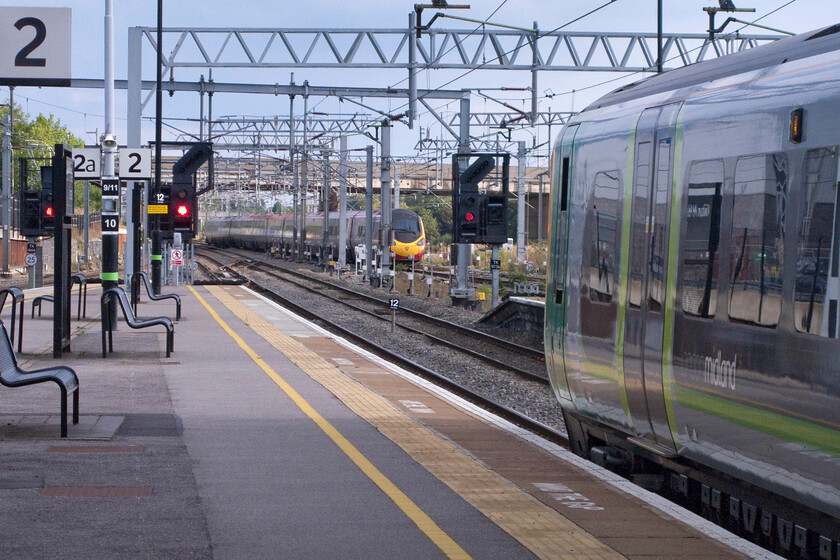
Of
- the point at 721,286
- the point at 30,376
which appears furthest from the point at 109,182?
the point at 721,286

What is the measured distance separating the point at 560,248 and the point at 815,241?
13.0 feet

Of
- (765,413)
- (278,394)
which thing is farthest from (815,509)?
(278,394)

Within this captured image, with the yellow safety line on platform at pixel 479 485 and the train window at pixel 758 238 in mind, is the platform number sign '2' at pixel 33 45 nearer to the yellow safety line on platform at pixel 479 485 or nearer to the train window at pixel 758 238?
the yellow safety line on platform at pixel 479 485

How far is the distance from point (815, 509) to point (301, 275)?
142 feet

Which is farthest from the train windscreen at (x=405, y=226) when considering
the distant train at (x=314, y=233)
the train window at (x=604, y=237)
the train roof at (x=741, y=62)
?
the train window at (x=604, y=237)

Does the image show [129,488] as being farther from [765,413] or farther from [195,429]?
[765,413]

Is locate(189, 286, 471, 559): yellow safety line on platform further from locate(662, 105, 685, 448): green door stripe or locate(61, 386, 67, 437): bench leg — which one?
locate(61, 386, 67, 437): bench leg

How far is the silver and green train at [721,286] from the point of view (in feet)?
17.9

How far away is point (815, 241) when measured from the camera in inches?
214

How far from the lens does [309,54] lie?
27.2 m

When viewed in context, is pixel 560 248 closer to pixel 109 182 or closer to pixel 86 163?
pixel 109 182

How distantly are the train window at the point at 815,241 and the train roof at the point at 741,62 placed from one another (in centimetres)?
69

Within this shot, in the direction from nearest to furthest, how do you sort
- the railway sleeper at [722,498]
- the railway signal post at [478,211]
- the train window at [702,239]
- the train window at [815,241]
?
the train window at [815,241]
the railway sleeper at [722,498]
the train window at [702,239]
the railway signal post at [478,211]

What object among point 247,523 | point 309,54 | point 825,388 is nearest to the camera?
point 825,388
